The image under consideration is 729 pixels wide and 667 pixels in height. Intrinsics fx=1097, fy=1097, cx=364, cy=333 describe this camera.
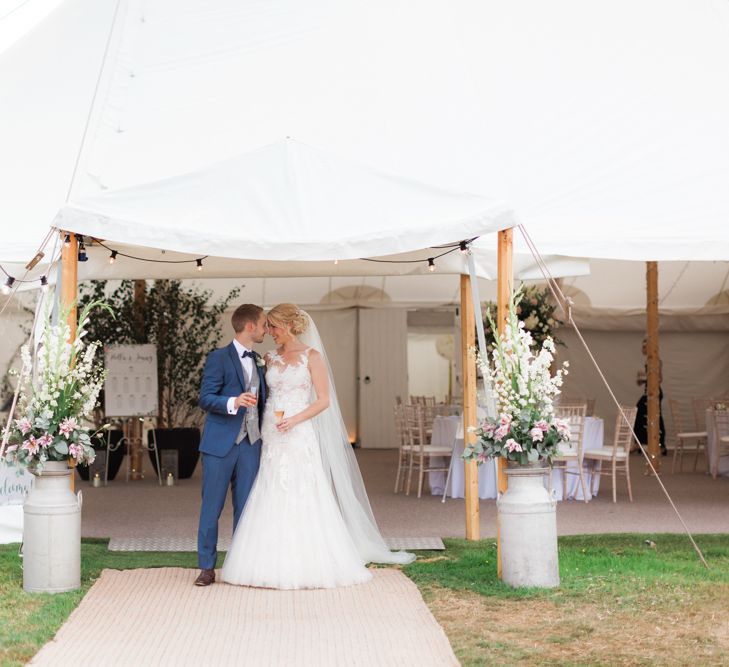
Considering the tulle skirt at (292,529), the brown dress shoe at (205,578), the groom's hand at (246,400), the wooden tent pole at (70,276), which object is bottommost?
the brown dress shoe at (205,578)

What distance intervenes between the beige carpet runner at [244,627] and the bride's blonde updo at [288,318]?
4.95 feet

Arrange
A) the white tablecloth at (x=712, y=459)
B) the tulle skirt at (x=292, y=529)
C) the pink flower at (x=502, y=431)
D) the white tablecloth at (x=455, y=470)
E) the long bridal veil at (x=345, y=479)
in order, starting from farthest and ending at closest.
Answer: the white tablecloth at (x=712, y=459)
the white tablecloth at (x=455, y=470)
the long bridal veil at (x=345, y=479)
the tulle skirt at (x=292, y=529)
the pink flower at (x=502, y=431)

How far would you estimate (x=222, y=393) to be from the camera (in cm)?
630

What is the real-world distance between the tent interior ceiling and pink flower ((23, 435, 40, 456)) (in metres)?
2.36

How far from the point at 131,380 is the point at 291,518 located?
644 centimetres

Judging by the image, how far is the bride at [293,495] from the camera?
613 centimetres

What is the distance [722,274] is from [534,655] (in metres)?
13.2

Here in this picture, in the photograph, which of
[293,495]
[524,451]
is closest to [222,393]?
[293,495]

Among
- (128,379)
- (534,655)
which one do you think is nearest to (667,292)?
(128,379)

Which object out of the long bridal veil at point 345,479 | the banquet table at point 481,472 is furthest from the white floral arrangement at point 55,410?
the banquet table at point 481,472

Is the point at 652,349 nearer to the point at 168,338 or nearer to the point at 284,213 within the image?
the point at 168,338

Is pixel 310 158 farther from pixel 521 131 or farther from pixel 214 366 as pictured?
pixel 521 131

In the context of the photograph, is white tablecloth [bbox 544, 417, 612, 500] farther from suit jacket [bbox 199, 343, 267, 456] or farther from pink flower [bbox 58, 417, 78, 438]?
pink flower [bbox 58, 417, 78, 438]

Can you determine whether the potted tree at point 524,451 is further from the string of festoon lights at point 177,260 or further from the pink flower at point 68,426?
the pink flower at point 68,426
